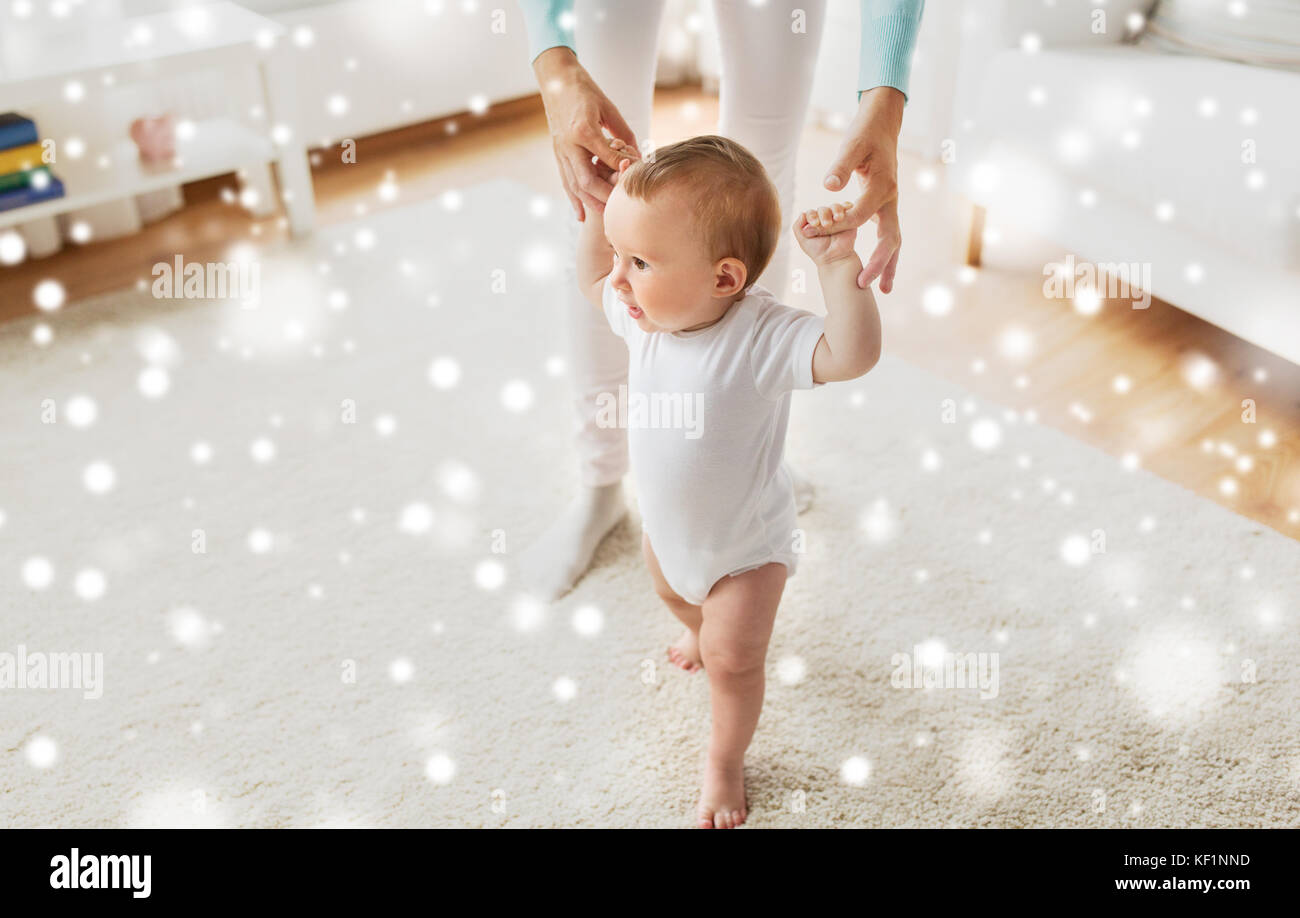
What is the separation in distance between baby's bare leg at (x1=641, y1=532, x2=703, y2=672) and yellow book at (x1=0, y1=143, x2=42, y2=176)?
1.48m

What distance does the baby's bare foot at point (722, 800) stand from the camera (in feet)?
3.54

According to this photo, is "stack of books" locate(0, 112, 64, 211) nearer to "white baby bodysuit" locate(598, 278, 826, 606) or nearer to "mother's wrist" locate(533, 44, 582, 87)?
"mother's wrist" locate(533, 44, 582, 87)

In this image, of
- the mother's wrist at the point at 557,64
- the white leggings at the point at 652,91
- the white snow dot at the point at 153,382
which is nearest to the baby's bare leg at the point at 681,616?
the white leggings at the point at 652,91

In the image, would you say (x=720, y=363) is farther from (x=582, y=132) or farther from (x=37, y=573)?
(x=37, y=573)

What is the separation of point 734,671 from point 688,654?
0.76 ft

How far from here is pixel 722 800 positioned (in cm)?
108

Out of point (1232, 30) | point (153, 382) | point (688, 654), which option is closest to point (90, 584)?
point (153, 382)

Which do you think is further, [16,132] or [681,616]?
[16,132]

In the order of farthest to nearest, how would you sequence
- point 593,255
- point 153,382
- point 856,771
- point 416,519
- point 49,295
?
point 49,295 → point 153,382 → point 416,519 → point 856,771 → point 593,255

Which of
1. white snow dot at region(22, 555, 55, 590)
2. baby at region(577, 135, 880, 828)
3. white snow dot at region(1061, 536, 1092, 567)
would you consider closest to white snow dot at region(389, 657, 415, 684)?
baby at region(577, 135, 880, 828)

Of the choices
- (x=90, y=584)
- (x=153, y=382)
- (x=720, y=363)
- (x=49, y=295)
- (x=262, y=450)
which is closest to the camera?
(x=720, y=363)

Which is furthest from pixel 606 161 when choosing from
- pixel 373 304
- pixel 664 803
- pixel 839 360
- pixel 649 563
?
pixel 373 304
